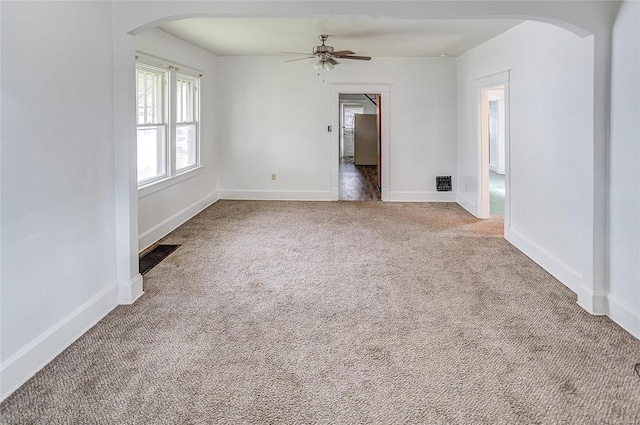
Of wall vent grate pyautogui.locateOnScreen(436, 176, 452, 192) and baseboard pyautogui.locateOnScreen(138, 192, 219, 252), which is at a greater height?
wall vent grate pyautogui.locateOnScreen(436, 176, 452, 192)

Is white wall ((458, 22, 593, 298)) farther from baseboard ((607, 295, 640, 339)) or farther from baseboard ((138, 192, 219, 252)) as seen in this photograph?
baseboard ((138, 192, 219, 252))

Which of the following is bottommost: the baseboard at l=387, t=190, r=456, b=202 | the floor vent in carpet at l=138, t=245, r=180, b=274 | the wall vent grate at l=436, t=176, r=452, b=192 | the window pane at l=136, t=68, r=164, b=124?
the floor vent in carpet at l=138, t=245, r=180, b=274

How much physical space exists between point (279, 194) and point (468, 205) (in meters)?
3.08

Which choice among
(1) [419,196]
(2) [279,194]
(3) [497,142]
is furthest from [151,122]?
A: (3) [497,142]

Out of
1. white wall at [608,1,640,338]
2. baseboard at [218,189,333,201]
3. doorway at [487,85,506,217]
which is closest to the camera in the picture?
white wall at [608,1,640,338]

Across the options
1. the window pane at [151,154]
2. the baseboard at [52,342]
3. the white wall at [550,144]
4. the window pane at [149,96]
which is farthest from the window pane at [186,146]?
the white wall at [550,144]

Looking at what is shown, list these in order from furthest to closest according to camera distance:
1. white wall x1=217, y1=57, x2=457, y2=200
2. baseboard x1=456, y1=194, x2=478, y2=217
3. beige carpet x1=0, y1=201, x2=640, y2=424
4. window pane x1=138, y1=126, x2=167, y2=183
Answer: white wall x1=217, y1=57, x2=457, y2=200, baseboard x1=456, y1=194, x2=478, y2=217, window pane x1=138, y1=126, x2=167, y2=183, beige carpet x1=0, y1=201, x2=640, y2=424

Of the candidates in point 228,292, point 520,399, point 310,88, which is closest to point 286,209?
point 310,88

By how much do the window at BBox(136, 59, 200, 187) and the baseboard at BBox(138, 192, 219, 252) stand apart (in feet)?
1.67

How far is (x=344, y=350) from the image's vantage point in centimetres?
249

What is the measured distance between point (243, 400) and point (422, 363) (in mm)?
959

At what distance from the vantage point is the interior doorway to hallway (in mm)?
8383

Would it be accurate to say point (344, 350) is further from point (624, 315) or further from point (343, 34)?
point (343, 34)

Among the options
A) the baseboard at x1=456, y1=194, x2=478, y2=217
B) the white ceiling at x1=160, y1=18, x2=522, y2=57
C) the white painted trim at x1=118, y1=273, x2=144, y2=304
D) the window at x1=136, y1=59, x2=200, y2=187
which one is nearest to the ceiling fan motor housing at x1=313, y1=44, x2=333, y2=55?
the white ceiling at x1=160, y1=18, x2=522, y2=57
